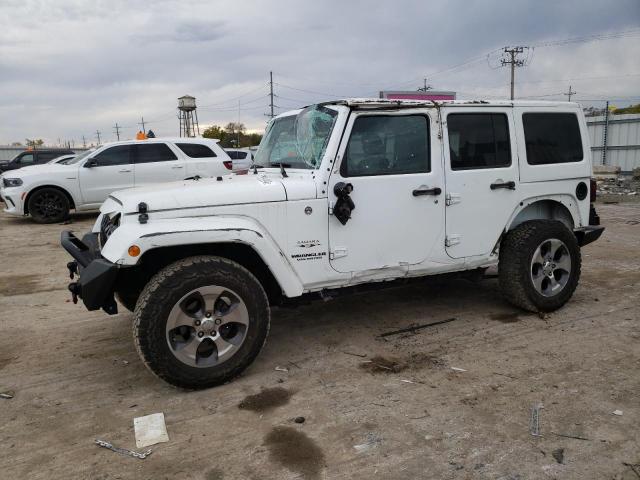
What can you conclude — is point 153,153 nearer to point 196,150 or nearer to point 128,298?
point 196,150

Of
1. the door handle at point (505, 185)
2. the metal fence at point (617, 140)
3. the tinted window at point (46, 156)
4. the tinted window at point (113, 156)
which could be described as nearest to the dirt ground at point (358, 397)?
the door handle at point (505, 185)

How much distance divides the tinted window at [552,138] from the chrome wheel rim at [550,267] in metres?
0.77

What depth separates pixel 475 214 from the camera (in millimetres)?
4316

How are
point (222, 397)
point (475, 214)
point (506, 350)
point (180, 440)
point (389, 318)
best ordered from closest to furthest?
point (180, 440), point (222, 397), point (506, 350), point (475, 214), point (389, 318)

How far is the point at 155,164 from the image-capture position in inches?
438

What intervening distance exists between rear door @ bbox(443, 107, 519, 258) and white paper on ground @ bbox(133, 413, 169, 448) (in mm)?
2579

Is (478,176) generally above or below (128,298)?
above

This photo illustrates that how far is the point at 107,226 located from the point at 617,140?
24.1m

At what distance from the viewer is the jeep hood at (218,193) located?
3.34 metres

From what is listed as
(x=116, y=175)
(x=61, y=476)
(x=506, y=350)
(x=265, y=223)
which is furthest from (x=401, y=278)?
(x=116, y=175)

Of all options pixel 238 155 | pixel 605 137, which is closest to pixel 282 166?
pixel 238 155

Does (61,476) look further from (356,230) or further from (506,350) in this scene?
(506,350)

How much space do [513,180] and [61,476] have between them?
13.0 ft

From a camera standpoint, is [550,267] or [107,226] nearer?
[107,226]
